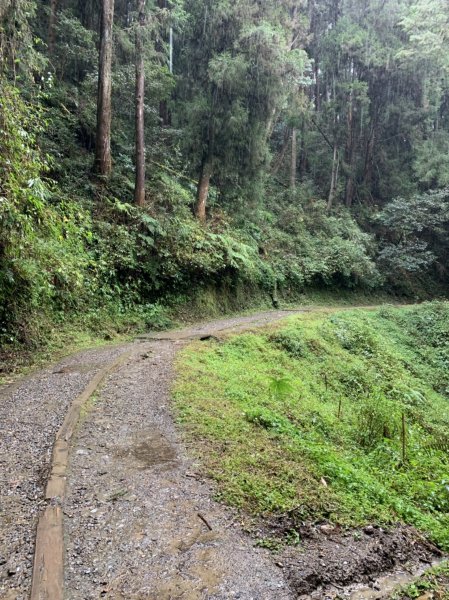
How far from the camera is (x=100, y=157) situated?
14.4 metres

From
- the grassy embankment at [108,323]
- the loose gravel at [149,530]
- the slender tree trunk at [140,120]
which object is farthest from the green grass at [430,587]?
the slender tree trunk at [140,120]

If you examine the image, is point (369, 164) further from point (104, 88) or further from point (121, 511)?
point (121, 511)

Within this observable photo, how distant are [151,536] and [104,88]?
14107mm

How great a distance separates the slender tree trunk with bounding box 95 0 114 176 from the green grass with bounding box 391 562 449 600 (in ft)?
46.9

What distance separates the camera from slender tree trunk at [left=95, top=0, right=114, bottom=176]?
13.4 m

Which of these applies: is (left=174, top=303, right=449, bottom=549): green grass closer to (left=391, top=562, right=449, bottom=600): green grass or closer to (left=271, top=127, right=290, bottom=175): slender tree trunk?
(left=391, top=562, right=449, bottom=600): green grass

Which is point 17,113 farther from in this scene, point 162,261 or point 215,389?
point 162,261

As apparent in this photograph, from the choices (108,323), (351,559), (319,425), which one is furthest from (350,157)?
(351,559)

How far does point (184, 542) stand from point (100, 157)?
13.8 metres

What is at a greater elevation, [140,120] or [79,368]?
[140,120]

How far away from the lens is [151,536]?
3.15 meters

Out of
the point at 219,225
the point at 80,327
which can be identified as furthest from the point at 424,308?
the point at 80,327

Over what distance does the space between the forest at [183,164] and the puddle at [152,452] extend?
4353mm

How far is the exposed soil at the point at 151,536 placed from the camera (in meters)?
2.73
